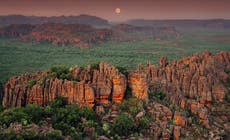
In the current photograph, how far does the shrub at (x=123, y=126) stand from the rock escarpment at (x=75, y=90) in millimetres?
3959

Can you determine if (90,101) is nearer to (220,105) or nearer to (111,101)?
(111,101)

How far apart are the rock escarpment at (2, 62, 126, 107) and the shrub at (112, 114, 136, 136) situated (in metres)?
3.96

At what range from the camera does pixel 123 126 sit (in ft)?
101

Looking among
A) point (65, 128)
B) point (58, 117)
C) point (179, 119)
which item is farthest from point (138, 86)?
point (65, 128)

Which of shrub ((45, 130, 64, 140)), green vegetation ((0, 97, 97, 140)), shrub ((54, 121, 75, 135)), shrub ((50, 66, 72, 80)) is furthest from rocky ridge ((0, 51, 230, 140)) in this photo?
shrub ((45, 130, 64, 140))

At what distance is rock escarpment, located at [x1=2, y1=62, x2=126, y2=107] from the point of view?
34000 millimetres

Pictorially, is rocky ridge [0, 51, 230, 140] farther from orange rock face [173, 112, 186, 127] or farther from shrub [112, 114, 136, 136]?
shrub [112, 114, 136, 136]

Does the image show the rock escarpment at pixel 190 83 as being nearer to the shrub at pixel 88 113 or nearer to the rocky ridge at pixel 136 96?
the rocky ridge at pixel 136 96

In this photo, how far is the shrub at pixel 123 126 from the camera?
100 ft

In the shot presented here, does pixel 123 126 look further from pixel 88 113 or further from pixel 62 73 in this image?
pixel 62 73

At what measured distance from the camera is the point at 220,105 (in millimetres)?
46062

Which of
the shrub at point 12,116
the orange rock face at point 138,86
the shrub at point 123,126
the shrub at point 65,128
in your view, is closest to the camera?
the shrub at point 12,116

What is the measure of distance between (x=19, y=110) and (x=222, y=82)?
38.1 metres

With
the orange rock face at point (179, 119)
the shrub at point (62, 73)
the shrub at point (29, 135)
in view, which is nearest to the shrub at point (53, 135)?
the shrub at point (29, 135)
